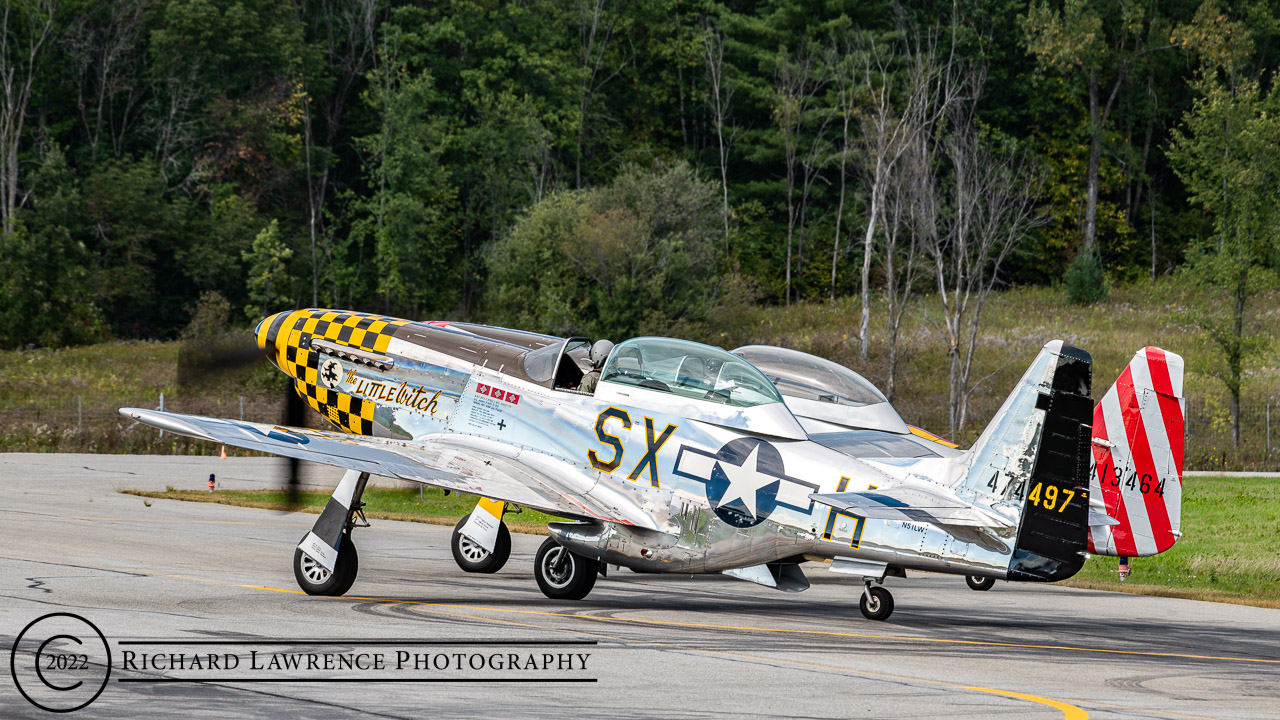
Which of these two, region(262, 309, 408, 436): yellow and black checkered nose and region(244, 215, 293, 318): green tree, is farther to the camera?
region(244, 215, 293, 318): green tree

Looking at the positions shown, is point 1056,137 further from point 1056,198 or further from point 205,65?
point 205,65

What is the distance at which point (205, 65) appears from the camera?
221 ft

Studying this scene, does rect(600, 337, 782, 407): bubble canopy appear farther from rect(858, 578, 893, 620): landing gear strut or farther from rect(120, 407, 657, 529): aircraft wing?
rect(858, 578, 893, 620): landing gear strut

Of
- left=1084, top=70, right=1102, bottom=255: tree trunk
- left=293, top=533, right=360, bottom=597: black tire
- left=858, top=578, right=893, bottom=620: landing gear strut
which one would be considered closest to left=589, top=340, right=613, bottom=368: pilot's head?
left=293, top=533, right=360, bottom=597: black tire

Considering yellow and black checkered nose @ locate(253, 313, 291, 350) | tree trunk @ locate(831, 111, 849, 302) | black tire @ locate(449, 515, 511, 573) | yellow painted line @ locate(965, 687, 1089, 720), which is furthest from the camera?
tree trunk @ locate(831, 111, 849, 302)

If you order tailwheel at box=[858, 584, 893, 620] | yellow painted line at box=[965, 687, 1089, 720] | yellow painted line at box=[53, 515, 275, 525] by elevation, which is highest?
yellow painted line at box=[965, 687, 1089, 720]

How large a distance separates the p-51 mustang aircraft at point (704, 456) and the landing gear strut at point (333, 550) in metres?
0.02

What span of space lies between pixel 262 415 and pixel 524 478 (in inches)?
1080

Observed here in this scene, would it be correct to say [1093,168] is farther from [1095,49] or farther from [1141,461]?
[1141,461]

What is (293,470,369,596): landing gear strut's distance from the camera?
1209 centimetres

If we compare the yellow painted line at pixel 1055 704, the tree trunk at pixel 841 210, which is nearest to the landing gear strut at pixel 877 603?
the yellow painted line at pixel 1055 704

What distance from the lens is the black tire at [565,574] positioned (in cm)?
1229

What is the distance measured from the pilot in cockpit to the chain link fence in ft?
64.1

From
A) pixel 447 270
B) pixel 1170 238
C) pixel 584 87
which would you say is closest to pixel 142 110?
pixel 447 270
